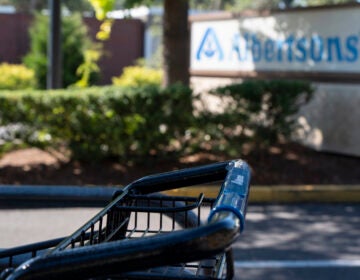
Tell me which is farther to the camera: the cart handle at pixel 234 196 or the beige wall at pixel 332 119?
the beige wall at pixel 332 119

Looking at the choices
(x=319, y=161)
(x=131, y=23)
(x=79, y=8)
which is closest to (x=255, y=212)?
(x=319, y=161)

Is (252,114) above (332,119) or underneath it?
above

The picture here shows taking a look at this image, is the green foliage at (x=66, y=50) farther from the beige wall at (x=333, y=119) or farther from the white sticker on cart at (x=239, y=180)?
the white sticker on cart at (x=239, y=180)

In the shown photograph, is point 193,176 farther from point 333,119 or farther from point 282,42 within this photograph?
point 282,42

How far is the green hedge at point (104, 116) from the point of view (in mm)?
10391

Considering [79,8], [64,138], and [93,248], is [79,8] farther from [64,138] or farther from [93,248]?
[93,248]

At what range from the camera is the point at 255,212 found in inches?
366

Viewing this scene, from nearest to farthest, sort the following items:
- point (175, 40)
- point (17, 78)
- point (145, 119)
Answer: point (145, 119) → point (175, 40) → point (17, 78)

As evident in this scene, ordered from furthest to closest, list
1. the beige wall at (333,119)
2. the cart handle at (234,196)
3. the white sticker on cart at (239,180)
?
1. the beige wall at (333,119)
2. the white sticker on cart at (239,180)
3. the cart handle at (234,196)

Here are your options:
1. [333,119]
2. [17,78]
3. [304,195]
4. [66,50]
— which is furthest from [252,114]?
[17,78]

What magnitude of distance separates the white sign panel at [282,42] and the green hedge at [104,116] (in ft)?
9.11

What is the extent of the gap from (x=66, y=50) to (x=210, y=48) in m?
9.02

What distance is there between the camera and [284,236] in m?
7.93

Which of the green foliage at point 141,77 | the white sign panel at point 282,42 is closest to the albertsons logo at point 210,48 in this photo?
the white sign panel at point 282,42
